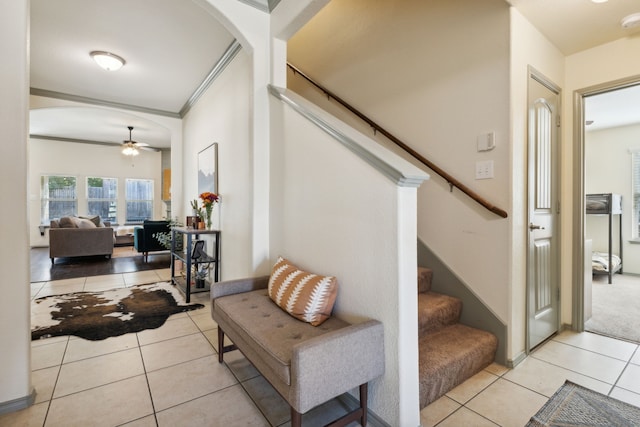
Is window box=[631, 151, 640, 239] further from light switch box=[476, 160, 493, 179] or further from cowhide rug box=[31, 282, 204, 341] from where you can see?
cowhide rug box=[31, 282, 204, 341]

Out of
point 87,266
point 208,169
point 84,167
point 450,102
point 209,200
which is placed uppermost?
point 84,167

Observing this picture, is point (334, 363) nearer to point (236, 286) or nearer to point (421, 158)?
point (236, 286)

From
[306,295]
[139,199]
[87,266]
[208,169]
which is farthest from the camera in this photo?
[139,199]

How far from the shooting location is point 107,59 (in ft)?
11.4

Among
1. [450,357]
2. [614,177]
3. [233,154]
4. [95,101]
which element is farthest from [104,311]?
[614,177]

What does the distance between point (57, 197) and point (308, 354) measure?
9812 mm

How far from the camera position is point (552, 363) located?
2.18 metres

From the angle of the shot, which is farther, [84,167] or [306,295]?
[84,167]

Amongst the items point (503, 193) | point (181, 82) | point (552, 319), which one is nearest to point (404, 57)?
point (503, 193)

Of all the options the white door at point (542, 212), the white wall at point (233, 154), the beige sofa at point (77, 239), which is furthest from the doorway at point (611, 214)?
the beige sofa at point (77, 239)

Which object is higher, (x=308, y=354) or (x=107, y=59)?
(x=107, y=59)

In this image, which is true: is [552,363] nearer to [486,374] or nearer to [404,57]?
[486,374]

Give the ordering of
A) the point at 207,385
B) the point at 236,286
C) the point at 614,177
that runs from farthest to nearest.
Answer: the point at 614,177, the point at 236,286, the point at 207,385

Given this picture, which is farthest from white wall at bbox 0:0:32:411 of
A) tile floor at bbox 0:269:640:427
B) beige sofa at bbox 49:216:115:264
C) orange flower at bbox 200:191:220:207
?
beige sofa at bbox 49:216:115:264
